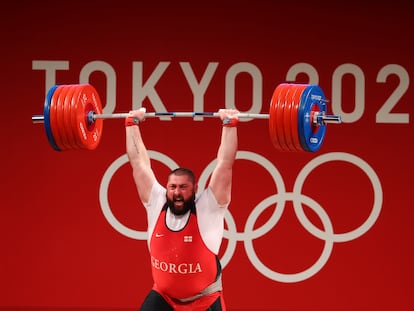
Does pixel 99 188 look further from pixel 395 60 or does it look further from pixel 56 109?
pixel 395 60

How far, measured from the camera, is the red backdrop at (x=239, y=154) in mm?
5336

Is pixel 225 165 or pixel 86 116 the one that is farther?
pixel 86 116

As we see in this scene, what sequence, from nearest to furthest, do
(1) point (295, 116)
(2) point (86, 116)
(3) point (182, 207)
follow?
(1) point (295, 116), (3) point (182, 207), (2) point (86, 116)

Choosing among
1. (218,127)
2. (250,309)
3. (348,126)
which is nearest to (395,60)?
(348,126)

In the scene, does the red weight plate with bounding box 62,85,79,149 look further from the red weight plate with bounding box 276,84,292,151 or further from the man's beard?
the red weight plate with bounding box 276,84,292,151

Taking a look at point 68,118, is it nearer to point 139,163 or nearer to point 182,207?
point 139,163

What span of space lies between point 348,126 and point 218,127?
35.5 inches

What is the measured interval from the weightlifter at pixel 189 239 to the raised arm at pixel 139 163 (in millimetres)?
105

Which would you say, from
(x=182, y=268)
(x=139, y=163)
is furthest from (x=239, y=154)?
(x=182, y=268)

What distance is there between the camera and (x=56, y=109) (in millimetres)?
4066

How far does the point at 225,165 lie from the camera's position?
13.0ft

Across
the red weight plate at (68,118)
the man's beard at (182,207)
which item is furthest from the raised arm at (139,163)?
the red weight plate at (68,118)

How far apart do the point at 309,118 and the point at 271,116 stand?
19 cm

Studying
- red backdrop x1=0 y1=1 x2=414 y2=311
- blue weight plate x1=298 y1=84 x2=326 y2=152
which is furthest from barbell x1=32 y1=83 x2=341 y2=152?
red backdrop x1=0 y1=1 x2=414 y2=311
